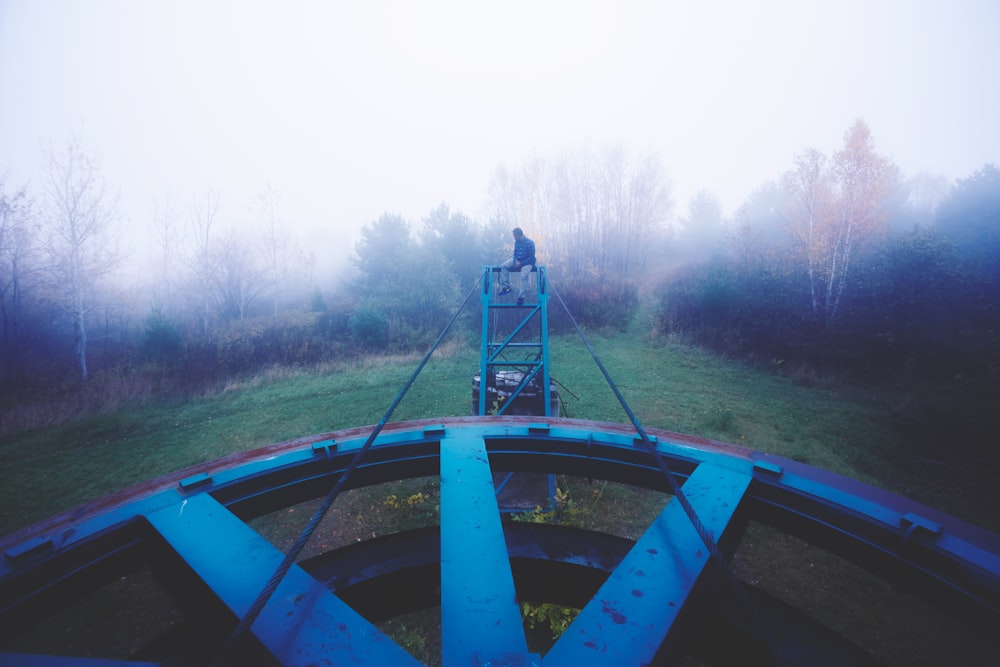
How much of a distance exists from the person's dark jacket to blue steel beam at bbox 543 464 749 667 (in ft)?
21.0

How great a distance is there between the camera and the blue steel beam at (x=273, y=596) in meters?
1.10

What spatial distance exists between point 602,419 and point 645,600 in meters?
7.25

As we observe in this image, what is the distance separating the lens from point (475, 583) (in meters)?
1.25

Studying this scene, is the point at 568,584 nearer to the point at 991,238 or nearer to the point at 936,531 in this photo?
the point at 936,531

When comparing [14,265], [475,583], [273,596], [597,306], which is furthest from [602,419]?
[14,265]

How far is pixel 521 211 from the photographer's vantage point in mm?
29562

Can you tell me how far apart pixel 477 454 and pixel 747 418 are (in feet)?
27.9

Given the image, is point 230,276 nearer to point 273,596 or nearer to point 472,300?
point 472,300

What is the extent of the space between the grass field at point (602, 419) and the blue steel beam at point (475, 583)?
8.79 feet

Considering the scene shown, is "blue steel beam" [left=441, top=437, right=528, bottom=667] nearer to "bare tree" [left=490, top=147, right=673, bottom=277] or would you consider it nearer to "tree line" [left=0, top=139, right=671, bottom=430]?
"tree line" [left=0, top=139, right=671, bottom=430]

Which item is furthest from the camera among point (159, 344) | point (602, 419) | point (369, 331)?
point (369, 331)

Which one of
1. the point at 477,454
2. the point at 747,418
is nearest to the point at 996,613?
the point at 477,454

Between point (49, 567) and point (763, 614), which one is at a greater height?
point (49, 567)

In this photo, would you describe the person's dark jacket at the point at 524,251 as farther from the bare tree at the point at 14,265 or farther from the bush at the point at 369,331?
the bare tree at the point at 14,265
